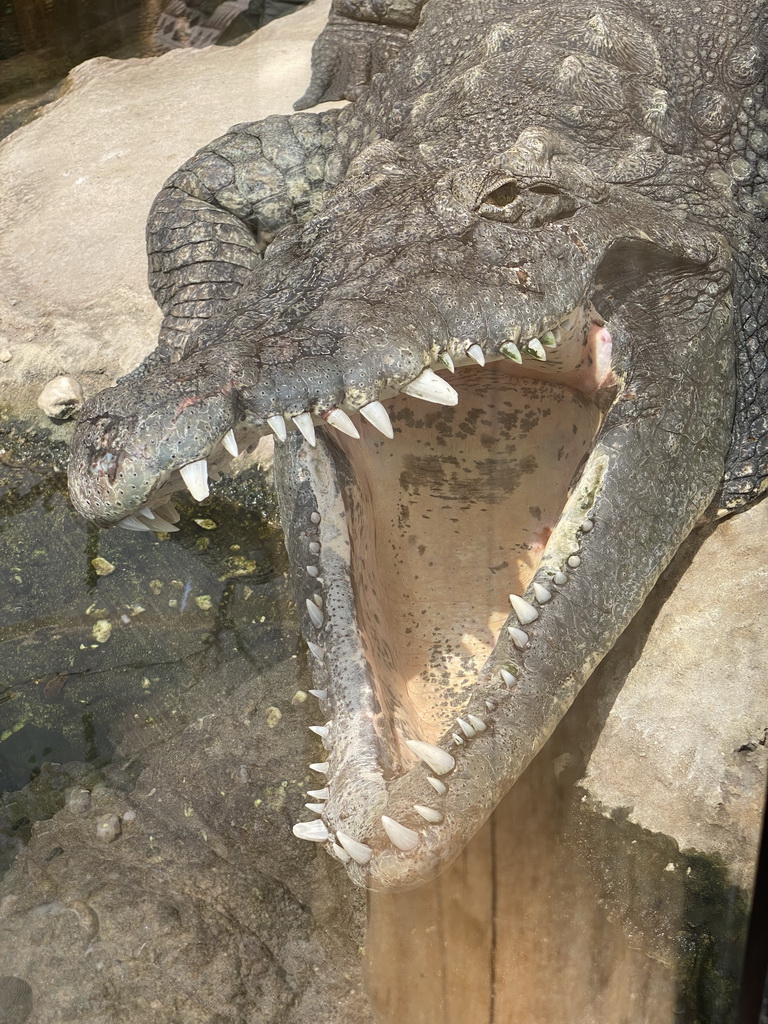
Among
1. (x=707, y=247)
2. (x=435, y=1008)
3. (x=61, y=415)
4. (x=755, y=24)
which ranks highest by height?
(x=755, y=24)

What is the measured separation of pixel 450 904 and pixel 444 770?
0.32 m

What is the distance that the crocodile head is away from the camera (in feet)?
6.12

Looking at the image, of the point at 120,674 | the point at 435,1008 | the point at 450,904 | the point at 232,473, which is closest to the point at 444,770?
the point at 450,904

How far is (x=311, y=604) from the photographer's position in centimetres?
242

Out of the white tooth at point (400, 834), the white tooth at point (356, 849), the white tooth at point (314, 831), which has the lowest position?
the white tooth at point (314, 831)

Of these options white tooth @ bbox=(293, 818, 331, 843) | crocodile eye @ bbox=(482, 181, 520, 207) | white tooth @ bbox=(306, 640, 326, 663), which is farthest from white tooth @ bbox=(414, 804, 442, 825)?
crocodile eye @ bbox=(482, 181, 520, 207)

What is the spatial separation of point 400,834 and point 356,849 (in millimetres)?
127

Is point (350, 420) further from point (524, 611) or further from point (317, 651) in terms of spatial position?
point (317, 651)

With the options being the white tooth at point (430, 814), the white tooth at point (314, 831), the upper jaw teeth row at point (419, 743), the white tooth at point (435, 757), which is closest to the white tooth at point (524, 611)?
the upper jaw teeth row at point (419, 743)

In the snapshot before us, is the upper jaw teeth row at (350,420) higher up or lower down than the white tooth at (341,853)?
higher up

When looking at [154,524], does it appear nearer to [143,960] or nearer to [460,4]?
[143,960]

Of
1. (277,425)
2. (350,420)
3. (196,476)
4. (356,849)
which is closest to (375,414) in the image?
(350,420)

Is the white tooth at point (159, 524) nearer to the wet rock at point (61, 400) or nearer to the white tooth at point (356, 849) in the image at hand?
the white tooth at point (356, 849)

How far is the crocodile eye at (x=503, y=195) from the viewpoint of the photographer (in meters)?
2.27
